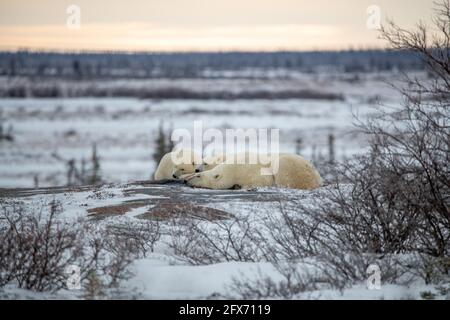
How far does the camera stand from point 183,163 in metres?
14.8

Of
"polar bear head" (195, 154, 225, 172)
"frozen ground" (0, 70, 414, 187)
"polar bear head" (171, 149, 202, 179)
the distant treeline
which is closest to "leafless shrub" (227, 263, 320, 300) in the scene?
"polar bear head" (195, 154, 225, 172)

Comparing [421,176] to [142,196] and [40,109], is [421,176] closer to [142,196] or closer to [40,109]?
[142,196]

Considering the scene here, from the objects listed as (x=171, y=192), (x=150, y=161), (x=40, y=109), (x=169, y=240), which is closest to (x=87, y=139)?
(x=150, y=161)

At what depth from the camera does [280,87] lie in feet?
307

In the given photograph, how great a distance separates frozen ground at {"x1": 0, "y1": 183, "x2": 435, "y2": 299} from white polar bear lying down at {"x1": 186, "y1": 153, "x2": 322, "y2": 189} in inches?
22.8

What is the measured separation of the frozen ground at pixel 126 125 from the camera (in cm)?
3448

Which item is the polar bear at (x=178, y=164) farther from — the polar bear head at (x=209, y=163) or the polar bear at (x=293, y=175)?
the polar bear at (x=293, y=175)

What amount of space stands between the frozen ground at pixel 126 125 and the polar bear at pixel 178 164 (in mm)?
9230

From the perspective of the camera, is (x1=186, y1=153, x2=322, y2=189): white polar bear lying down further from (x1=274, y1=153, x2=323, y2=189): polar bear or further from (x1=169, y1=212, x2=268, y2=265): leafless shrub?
(x1=169, y1=212, x2=268, y2=265): leafless shrub

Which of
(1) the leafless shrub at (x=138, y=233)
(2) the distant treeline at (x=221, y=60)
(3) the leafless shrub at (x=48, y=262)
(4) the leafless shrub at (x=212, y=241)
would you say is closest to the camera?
(3) the leafless shrub at (x=48, y=262)

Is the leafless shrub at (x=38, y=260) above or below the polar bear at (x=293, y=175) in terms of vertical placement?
below

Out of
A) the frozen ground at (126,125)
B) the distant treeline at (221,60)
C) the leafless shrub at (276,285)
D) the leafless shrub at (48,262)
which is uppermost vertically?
the distant treeline at (221,60)

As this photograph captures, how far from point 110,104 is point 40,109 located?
338 inches

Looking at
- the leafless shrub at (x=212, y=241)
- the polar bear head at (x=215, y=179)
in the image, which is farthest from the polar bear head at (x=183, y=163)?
the leafless shrub at (x=212, y=241)
